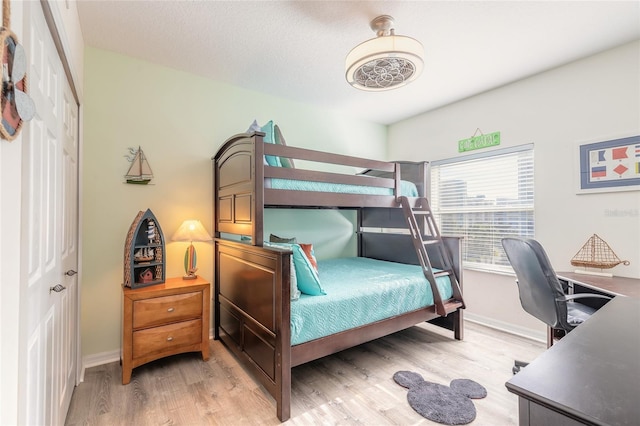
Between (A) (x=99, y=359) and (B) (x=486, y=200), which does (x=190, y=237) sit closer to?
(A) (x=99, y=359)

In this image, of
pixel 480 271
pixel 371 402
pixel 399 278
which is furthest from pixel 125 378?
pixel 480 271

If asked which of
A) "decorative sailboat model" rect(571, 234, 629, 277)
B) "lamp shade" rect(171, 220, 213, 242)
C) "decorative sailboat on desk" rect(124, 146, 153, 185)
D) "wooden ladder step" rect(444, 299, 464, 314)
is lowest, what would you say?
"wooden ladder step" rect(444, 299, 464, 314)

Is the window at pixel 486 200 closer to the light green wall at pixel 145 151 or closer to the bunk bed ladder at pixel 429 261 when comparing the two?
the bunk bed ladder at pixel 429 261

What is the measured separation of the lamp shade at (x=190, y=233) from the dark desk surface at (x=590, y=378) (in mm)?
2396

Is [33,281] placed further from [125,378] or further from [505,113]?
[505,113]

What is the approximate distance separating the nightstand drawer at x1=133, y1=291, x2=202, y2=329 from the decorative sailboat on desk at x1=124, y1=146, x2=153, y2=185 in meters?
1.04

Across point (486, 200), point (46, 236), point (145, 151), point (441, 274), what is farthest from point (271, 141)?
point (486, 200)

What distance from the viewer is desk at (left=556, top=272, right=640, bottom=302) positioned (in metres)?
1.87

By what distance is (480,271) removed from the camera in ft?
11.0

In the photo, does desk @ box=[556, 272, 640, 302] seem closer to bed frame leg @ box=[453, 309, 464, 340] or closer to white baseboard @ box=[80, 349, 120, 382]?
bed frame leg @ box=[453, 309, 464, 340]

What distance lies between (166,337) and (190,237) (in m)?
0.79

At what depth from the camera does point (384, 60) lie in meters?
2.00

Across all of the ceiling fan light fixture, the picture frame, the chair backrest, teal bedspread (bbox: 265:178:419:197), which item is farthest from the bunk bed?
the picture frame

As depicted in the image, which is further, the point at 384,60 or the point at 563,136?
the point at 563,136
